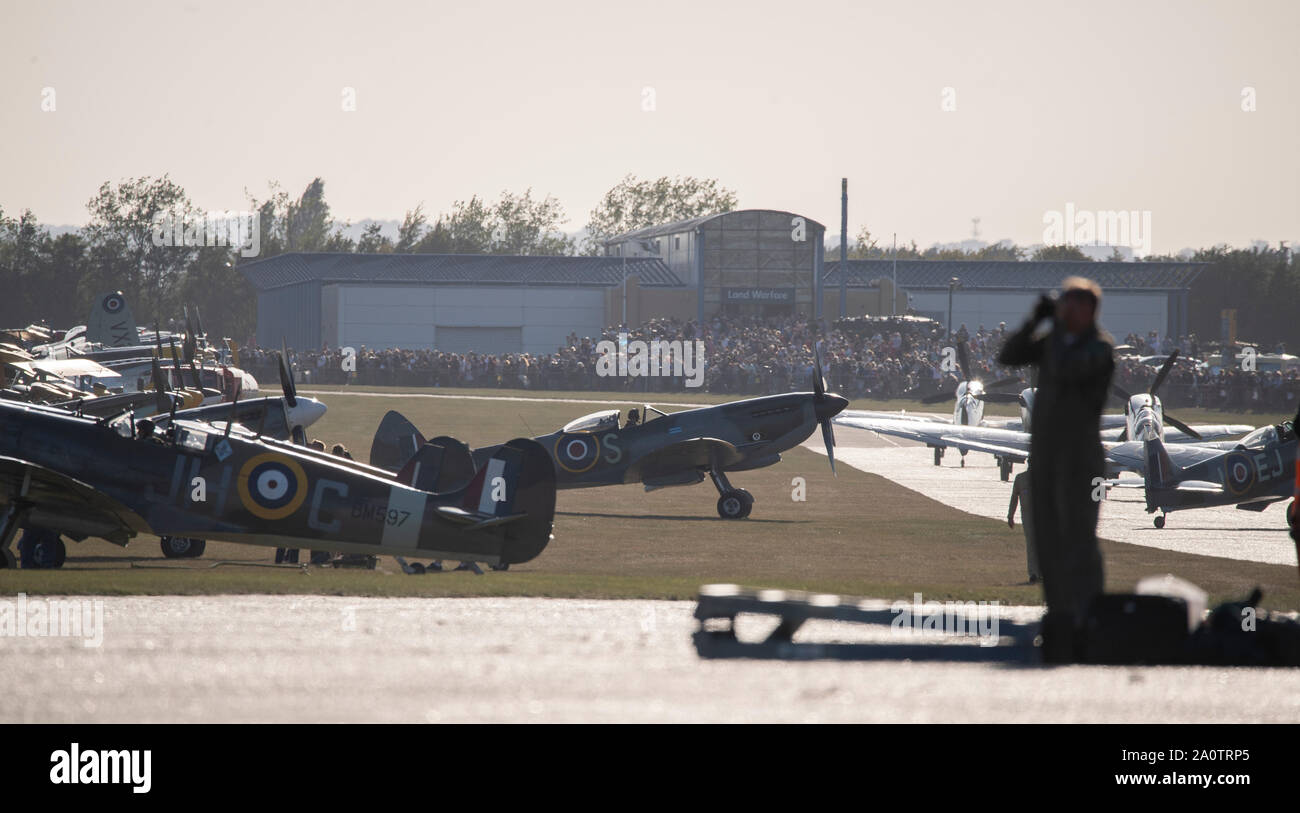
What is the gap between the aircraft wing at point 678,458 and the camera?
28828mm

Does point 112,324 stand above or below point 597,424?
above

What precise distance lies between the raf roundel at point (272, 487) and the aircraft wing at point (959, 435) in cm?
2195

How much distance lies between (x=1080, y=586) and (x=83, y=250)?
133 metres

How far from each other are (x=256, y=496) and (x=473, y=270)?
87.6 m

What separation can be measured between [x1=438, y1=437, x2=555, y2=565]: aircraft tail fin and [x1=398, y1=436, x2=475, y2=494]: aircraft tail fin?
3.85 ft

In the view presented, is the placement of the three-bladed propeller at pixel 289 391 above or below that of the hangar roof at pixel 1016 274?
below

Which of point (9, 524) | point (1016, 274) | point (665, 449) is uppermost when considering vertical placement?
point (1016, 274)

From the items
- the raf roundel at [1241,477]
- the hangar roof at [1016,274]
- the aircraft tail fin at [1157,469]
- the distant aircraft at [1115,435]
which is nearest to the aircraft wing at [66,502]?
the distant aircraft at [1115,435]

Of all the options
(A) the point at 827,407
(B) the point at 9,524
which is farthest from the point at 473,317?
(B) the point at 9,524

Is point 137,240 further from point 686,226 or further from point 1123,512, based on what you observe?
point 1123,512

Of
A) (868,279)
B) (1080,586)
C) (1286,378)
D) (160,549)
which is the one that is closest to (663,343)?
(868,279)

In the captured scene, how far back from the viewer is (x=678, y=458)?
28.9 metres

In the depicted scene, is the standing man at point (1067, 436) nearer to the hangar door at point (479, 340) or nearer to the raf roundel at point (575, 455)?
the raf roundel at point (575, 455)
